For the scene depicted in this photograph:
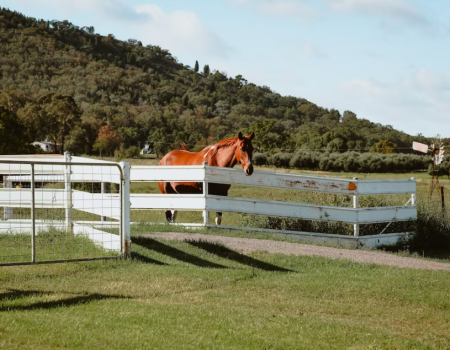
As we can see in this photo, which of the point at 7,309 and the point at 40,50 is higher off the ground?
the point at 40,50

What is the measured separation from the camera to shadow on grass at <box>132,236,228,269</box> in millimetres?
9508

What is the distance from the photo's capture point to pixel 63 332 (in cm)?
538

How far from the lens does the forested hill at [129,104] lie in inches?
2849

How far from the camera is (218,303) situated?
6.90 metres

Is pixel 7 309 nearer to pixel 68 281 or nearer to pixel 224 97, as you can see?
pixel 68 281

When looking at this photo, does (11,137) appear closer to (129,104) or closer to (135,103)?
(129,104)

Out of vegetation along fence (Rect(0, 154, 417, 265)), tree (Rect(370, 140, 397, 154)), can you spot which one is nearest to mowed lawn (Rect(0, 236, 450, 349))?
vegetation along fence (Rect(0, 154, 417, 265))

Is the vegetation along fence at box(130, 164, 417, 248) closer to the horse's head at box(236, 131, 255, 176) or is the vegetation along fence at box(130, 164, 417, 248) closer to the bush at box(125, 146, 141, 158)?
the horse's head at box(236, 131, 255, 176)

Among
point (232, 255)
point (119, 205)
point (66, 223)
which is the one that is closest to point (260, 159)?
point (66, 223)

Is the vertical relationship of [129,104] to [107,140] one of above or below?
above

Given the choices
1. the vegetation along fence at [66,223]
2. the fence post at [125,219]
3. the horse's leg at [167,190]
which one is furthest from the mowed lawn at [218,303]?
the horse's leg at [167,190]

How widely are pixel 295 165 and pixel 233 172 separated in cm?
4710

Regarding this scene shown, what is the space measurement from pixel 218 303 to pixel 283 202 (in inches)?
246

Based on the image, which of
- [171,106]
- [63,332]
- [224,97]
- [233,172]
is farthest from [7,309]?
[224,97]
